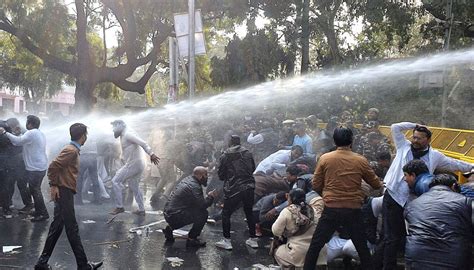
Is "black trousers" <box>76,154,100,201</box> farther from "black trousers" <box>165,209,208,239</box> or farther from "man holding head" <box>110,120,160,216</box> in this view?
"black trousers" <box>165,209,208,239</box>

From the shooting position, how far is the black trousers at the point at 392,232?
538 cm

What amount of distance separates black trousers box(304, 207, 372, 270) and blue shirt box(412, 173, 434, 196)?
2.47ft

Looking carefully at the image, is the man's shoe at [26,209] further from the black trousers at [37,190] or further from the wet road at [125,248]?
the black trousers at [37,190]

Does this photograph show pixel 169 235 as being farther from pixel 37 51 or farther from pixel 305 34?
pixel 37 51

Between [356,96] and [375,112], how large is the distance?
207 inches

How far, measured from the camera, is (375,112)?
926cm

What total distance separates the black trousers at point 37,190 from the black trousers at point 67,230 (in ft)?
9.91

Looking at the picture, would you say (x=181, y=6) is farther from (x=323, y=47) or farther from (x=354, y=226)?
(x=354, y=226)

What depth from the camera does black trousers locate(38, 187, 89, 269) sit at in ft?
18.7

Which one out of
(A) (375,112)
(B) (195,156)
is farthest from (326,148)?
(B) (195,156)

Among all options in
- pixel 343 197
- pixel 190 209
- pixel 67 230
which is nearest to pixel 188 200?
pixel 190 209

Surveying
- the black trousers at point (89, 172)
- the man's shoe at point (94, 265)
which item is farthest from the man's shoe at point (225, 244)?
the black trousers at point (89, 172)

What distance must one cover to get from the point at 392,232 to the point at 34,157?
238 inches

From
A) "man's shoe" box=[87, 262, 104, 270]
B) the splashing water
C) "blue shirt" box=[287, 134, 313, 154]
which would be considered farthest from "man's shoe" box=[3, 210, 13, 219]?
"blue shirt" box=[287, 134, 313, 154]
